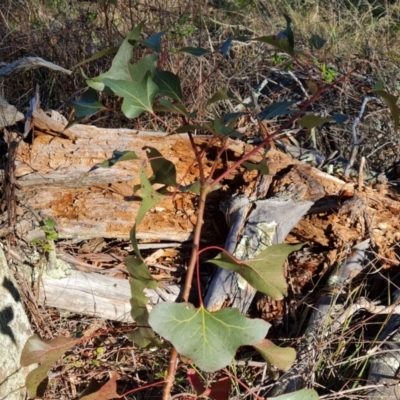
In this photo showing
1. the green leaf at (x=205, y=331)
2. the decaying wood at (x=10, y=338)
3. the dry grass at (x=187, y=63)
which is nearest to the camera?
the green leaf at (x=205, y=331)

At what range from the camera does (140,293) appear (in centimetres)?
129

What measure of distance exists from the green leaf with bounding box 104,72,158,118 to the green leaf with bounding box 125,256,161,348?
1.01 feet

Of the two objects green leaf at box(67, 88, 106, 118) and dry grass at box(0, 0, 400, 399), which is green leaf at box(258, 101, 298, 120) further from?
dry grass at box(0, 0, 400, 399)

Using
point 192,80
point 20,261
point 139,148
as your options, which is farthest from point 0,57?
point 20,261

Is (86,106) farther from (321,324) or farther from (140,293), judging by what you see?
(321,324)

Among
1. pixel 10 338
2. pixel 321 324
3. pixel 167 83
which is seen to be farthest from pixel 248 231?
pixel 167 83

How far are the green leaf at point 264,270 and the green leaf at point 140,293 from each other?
15cm

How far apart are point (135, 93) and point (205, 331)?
48cm

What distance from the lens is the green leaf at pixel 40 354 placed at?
1392mm

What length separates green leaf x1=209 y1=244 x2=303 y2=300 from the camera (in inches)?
48.0

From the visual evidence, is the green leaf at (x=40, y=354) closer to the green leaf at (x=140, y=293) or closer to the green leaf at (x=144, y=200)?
the green leaf at (x=140, y=293)

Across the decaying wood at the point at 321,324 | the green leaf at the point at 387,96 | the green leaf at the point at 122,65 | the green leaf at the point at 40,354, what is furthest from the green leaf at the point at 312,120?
the decaying wood at the point at 321,324

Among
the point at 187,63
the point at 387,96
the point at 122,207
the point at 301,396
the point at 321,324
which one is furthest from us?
the point at 187,63

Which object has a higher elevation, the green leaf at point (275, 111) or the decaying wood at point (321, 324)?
the green leaf at point (275, 111)
